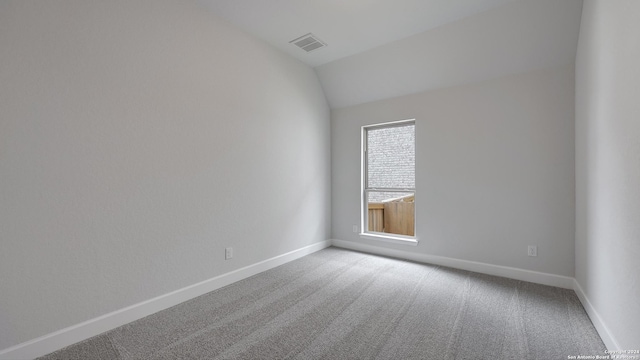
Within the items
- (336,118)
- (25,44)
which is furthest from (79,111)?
(336,118)

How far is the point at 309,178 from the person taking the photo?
3785 mm

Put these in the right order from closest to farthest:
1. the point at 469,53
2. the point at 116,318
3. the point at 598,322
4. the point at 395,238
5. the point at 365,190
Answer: the point at 598,322
the point at 116,318
the point at 469,53
the point at 395,238
the point at 365,190

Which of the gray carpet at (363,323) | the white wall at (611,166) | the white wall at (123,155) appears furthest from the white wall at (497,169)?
the white wall at (123,155)

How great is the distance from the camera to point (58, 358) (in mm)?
1562

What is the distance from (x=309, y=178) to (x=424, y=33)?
2317mm

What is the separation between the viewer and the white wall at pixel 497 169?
2.56 meters

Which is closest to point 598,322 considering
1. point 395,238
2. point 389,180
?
point 395,238

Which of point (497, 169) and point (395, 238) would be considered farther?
point (395, 238)

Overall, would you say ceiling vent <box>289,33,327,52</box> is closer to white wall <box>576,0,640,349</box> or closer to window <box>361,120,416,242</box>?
window <box>361,120,416,242</box>

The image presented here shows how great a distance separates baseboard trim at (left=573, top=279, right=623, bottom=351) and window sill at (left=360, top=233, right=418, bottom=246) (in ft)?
5.13

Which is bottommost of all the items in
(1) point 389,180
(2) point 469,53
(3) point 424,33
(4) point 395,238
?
(4) point 395,238

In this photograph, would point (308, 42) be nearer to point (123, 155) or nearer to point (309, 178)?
point (309, 178)

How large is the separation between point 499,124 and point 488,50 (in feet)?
2.68

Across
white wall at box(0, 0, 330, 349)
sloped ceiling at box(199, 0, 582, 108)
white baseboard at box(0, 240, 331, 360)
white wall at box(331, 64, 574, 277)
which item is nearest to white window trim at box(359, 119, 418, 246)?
white wall at box(331, 64, 574, 277)
